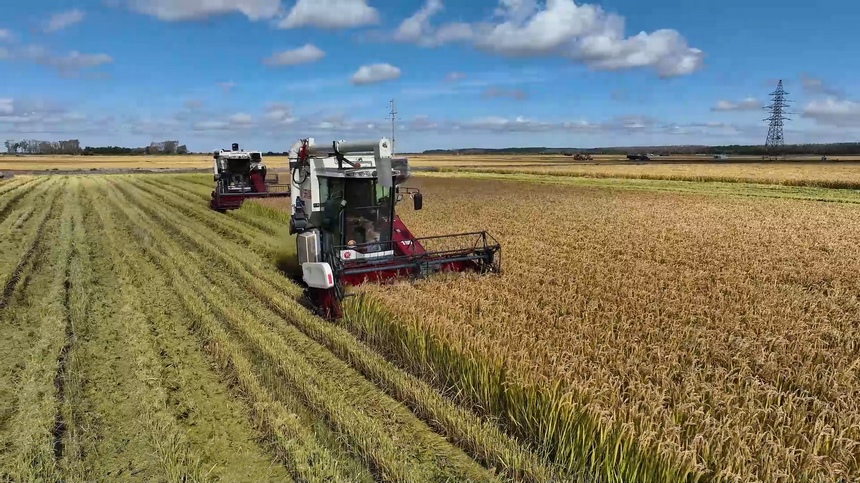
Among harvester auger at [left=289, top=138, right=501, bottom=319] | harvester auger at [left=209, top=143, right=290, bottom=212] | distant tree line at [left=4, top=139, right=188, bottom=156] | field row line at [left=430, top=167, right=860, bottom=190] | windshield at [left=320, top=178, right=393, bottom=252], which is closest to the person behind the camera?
harvester auger at [left=289, top=138, right=501, bottom=319]

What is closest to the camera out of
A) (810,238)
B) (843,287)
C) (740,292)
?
(740,292)

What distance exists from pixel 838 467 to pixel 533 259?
23.2ft

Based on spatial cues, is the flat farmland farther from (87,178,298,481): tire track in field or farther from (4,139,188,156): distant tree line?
(4,139,188,156): distant tree line

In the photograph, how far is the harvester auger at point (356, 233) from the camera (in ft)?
27.7

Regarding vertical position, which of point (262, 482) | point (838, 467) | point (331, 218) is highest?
point (331, 218)

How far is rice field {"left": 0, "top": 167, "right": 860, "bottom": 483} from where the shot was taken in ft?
14.0

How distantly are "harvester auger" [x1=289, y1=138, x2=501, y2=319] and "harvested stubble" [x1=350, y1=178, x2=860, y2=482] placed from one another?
0.69m

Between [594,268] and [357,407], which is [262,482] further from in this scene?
[594,268]

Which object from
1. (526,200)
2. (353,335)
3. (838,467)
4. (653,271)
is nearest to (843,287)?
(653,271)

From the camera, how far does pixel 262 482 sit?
438 centimetres

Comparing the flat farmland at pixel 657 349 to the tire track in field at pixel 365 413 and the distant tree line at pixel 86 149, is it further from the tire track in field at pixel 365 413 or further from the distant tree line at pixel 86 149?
the distant tree line at pixel 86 149

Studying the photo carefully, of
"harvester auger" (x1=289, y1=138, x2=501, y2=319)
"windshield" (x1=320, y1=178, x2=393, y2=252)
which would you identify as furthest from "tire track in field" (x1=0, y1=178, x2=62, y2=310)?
"windshield" (x1=320, y1=178, x2=393, y2=252)

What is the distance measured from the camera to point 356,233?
1008cm

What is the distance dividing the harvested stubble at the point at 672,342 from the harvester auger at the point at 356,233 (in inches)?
27.3
